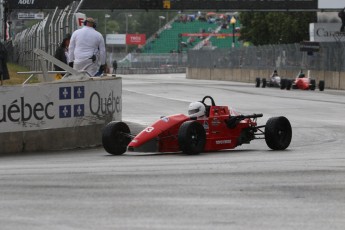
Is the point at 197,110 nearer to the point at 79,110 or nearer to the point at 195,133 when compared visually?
the point at 195,133

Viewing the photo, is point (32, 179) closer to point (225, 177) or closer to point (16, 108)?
point (225, 177)

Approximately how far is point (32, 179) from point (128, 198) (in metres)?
1.93

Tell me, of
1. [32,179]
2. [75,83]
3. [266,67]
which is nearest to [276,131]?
[75,83]

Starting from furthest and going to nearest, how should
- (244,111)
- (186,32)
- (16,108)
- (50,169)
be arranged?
(186,32), (244,111), (16,108), (50,169)

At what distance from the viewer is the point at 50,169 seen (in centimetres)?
1252

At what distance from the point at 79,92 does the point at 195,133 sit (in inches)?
108

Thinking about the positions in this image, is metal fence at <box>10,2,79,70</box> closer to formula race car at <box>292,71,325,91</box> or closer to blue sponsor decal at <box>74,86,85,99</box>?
blue sponsor decal at <box>74,86,85,99</box>

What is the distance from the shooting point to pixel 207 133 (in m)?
15.0

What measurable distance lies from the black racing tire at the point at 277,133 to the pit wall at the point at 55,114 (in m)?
2.91

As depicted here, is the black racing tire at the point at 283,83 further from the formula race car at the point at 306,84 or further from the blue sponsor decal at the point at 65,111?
the blue sponsor decal at the point at 65,111

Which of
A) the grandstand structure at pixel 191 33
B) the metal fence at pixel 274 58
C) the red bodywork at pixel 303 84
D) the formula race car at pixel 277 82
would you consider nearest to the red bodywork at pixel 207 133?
the formula race car at pixel 277 82

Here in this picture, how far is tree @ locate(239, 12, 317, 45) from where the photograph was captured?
84250 mm

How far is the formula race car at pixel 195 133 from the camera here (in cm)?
1439

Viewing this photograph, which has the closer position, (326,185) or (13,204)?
(13,204)
